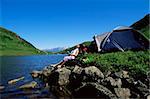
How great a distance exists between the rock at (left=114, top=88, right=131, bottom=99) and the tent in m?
12.7

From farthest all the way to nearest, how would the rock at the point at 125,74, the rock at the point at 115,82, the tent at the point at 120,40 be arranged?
the tent at the point at 120,40
the rock at the point at 125,74
the rock at the point at 115,82

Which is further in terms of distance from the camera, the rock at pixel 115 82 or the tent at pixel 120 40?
the tent at pixel 120 40

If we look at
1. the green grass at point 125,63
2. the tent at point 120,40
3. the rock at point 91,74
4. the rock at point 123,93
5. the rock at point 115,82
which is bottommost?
the rock at point 123,93

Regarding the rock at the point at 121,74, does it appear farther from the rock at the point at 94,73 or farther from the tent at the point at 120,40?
the tent at the point at 120,40

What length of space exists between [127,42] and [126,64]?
1075 cm

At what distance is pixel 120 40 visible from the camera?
29578 mm

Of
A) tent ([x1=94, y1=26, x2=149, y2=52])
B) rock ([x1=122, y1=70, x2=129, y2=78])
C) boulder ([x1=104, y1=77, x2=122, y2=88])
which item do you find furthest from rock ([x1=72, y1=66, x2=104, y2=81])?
tent ([x1=94, y1=26, x2=149, y2=52])

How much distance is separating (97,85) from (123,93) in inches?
69.9

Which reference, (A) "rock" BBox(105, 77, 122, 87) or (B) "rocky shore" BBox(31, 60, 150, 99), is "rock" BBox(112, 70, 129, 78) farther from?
(A) "rock" BBox(105, 77, 122, 87)

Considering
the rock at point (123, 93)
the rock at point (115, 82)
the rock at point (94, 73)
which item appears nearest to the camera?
the rock at point (123, 93)

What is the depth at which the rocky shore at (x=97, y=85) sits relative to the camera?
15.9 m

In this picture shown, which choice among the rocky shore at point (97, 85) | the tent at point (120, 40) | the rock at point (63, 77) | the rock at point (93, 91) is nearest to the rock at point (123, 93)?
the rocky shore at point (97, 85)

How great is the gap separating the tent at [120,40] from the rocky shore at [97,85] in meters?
9.48

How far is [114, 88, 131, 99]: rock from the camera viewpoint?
1565 cm
